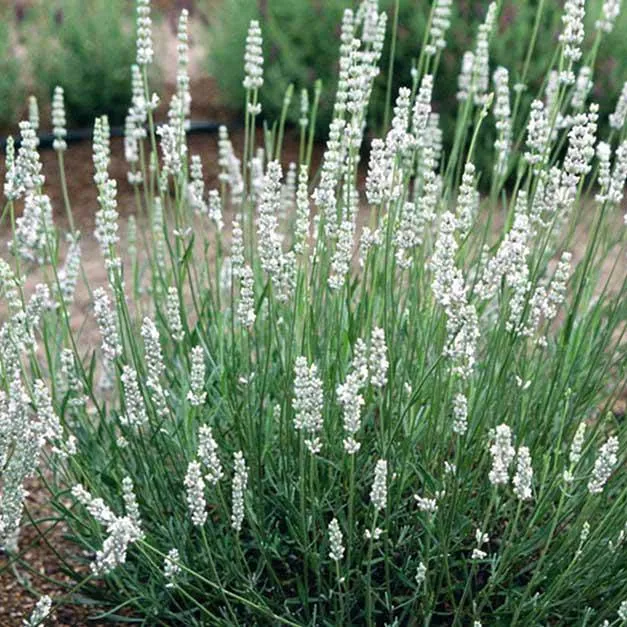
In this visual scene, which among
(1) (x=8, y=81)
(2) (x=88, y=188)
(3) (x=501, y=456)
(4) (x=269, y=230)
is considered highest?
(4) (x=269, y=230)

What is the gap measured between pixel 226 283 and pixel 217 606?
1356 mm

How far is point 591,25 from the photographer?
6.81m

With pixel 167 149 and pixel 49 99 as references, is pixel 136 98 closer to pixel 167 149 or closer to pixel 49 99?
pixel 167 149

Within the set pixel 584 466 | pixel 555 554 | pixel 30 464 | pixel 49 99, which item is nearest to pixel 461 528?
pixel 555 554

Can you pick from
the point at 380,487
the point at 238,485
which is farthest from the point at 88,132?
the point at 380,487

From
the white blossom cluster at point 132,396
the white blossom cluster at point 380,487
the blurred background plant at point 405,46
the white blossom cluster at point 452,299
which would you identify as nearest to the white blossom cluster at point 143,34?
the white blossom cluster at point 132,396

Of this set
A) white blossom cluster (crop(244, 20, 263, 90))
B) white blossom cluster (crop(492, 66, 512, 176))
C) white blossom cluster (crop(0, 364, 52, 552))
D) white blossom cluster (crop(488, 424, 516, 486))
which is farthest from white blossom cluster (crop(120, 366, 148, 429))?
white blossom cluster (crop(492, 66, 512, 176))

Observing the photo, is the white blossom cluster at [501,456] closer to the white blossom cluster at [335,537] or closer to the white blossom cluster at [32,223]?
the white blossom cluster at [335,537]

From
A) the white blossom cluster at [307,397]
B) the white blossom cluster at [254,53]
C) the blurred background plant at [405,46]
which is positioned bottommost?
the blurred background plant at [405,46]

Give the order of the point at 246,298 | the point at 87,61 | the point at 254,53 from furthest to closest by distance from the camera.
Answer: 1. the point at 87,61
2. the point at 254,53
3. the point at 246,298

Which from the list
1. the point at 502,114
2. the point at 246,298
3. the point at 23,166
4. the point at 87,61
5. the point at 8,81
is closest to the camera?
the point at 246,298

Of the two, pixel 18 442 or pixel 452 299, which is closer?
pixel 452 299

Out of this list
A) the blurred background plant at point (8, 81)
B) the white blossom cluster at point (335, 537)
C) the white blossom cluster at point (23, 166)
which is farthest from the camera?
the blurred background plant at point (8, 81)

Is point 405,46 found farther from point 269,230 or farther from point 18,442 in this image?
point 18,442
